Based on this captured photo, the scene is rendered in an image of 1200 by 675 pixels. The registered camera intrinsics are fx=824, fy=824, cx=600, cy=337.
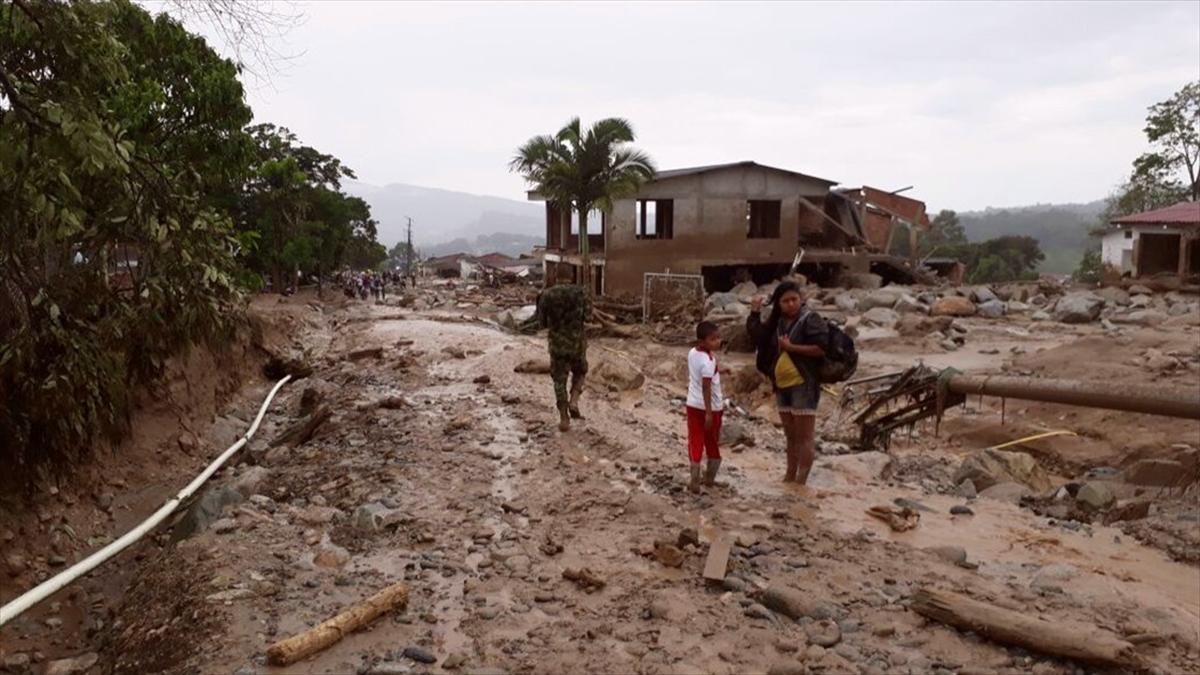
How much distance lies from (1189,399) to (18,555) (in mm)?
8851

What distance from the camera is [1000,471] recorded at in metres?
8.04

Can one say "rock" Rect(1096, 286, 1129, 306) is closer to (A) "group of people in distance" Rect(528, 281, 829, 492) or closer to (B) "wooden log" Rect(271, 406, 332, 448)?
(A) "group of people in distance" Rect(528, 281, 829, 492)

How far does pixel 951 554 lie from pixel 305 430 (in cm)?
674

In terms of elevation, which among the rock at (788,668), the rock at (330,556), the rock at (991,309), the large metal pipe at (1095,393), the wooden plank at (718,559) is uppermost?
the large metal pipe at (1095,393)

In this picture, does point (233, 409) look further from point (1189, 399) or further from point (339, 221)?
point (339, 221)

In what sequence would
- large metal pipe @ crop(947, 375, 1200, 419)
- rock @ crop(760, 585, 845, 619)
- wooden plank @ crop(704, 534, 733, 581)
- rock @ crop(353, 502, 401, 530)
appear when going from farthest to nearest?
large metal pipe @ crop(947, 375, 1200, 419), rock @ crop(353, 502, 401, 530), wooden plank @ crop(704, 534, 733, 581), rock @ crop(760, 585, 845, 619)

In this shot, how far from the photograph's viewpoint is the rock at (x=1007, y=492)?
7207 millimetres

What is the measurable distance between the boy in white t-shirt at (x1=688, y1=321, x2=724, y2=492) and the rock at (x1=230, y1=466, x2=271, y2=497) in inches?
135

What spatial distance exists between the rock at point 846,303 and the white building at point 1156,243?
979 cm

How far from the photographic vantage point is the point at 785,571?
14.6 ft

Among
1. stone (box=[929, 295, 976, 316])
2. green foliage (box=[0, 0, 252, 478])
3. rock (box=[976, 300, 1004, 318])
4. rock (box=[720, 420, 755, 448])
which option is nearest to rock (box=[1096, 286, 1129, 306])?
rock (box=[976, 300, 1004, 318])

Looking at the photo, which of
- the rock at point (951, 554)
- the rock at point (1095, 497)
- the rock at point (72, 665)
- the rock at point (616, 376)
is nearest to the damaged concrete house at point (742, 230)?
the rock at point (616, 376)

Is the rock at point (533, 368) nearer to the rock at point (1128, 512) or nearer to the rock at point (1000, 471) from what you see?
the rock at point (1000, 471)

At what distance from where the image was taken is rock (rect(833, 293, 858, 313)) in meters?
21.7
